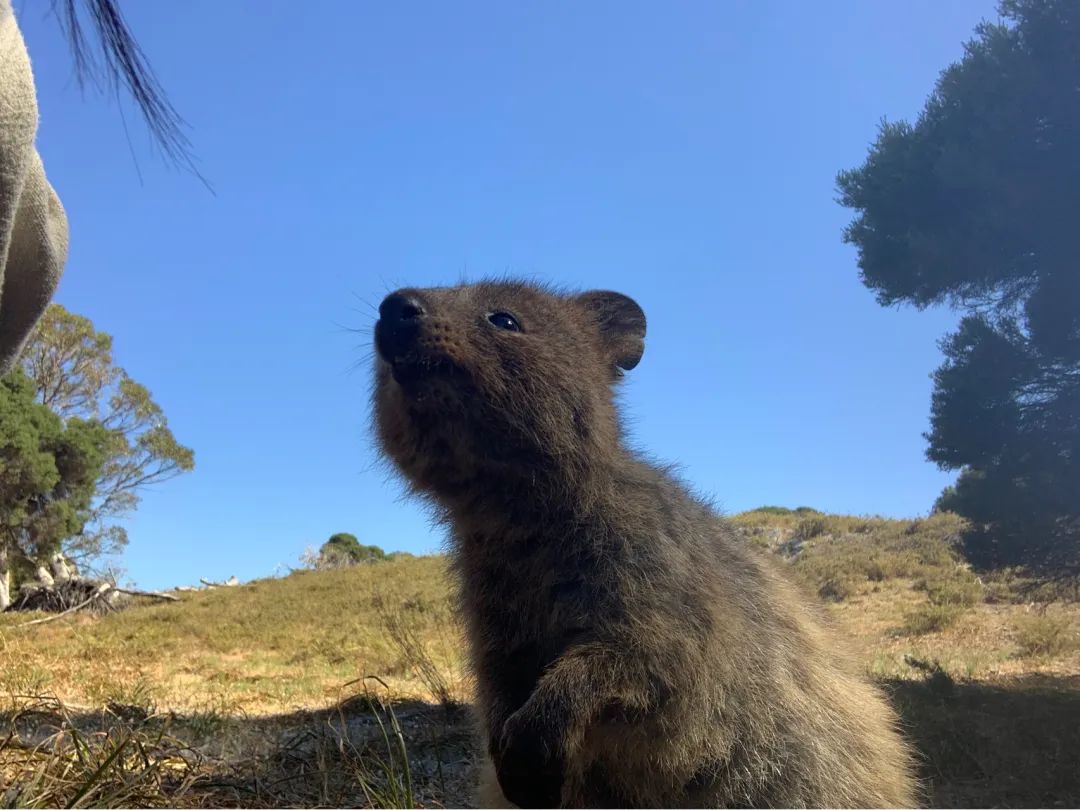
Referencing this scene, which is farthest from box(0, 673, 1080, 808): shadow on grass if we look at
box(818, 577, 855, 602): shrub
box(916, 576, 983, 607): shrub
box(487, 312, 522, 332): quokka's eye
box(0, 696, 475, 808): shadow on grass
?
box(818, 577, 855, 602): shrub

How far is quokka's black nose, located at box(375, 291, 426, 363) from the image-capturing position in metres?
2.46

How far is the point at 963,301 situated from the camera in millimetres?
9469

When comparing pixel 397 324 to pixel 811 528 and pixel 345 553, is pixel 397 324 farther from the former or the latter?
pixel 345 553

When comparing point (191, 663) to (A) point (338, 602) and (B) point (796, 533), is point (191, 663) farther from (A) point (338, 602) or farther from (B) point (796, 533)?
(B) point (796, 533)

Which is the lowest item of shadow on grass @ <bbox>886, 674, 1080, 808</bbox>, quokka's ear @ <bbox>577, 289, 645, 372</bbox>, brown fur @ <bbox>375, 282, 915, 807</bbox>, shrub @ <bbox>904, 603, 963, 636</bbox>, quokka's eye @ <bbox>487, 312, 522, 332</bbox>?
shadow on grass @ <bbox>886, 674, 1080, 808</bbox>

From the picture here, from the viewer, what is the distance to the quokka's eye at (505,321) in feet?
9.00

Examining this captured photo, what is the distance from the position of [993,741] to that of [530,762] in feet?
18.2

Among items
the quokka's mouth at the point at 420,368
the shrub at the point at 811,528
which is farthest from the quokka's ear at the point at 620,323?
the shrub at the point at 811,528

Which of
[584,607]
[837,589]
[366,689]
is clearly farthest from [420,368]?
[837,589]

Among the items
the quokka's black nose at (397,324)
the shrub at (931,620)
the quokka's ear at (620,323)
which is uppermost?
the quokka's ear at (620,323)

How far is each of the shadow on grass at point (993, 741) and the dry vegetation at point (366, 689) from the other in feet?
0.07

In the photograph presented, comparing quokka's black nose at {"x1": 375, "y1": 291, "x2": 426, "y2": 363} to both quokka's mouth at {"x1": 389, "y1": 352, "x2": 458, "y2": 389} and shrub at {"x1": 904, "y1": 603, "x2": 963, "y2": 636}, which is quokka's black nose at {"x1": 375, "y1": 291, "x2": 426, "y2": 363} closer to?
quokka's mouth at {"x1": 389, "y1": 352, "x2": 458, "y2": 389}

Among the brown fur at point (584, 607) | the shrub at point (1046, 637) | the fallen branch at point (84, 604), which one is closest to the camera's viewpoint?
the brown fur at point (584, 607)

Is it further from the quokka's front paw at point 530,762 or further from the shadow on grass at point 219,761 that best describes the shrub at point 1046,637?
the quokka's front paw at point 530,762
